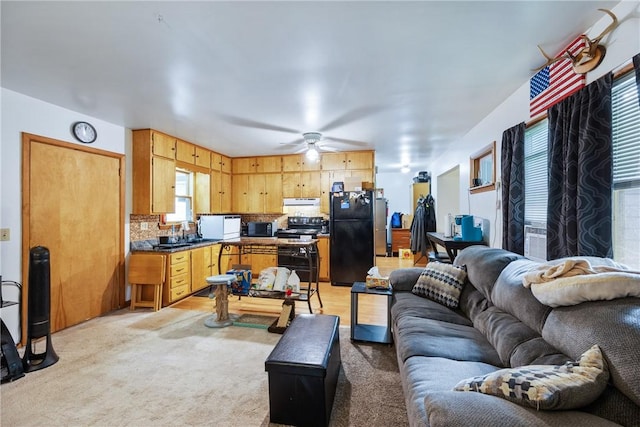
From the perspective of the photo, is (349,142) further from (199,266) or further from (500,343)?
(500,343)

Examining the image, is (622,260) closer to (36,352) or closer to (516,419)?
(516,419)

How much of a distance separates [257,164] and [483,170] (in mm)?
4103

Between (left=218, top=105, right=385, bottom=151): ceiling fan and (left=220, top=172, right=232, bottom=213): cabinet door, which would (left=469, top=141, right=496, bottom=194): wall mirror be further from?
(left=220, top=172, right=232, bottom=213): cabinet door

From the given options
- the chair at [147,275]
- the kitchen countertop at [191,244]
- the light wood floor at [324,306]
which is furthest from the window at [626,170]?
the chair at [147,275]

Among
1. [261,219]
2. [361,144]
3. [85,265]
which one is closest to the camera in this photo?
[85,265]

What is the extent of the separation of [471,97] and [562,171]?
1267 mm

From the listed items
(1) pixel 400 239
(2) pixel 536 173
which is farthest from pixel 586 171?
(1) pixel 400 239

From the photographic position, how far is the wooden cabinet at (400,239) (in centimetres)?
793

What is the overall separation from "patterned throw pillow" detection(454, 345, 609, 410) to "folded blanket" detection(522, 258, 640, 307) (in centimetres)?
27

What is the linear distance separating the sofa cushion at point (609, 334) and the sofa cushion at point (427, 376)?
412 mm

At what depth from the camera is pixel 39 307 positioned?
8.04ft

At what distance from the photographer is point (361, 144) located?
4.83 metres

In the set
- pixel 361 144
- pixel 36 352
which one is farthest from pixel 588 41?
pixel 36 352

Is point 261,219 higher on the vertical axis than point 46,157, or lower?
lower
